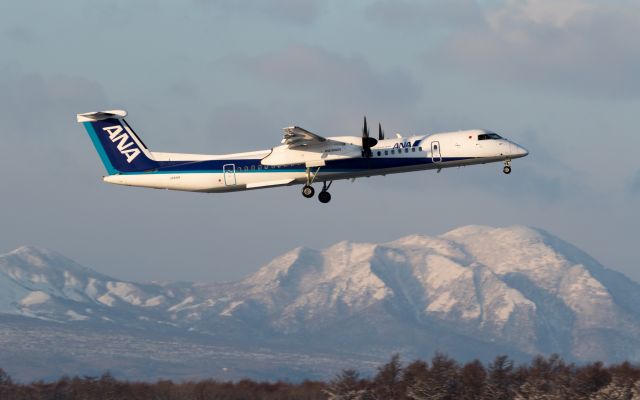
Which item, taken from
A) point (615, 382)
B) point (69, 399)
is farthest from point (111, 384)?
point (615, 382)

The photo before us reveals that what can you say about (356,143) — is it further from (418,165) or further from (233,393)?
(233,393)

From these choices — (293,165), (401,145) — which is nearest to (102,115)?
(293,165)

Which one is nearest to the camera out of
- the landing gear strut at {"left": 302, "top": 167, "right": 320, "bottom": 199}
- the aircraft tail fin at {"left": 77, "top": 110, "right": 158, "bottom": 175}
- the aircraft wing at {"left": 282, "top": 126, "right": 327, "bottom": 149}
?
the aircraft wing at {"left": 282, "top": 126, "right": 327, "bottom": 149}

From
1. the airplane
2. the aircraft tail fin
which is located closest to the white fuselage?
the airplane

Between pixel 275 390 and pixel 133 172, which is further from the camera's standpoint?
pixel 275 390

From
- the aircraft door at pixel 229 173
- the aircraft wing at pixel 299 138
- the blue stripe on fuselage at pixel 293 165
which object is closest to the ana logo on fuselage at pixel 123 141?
the blue stripe on fuselage at pixel 293 165

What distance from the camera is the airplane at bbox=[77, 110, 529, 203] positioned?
212 ft

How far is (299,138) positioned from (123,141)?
11784 mm

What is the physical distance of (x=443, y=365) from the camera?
233ft

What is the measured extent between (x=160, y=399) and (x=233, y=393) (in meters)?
5.10

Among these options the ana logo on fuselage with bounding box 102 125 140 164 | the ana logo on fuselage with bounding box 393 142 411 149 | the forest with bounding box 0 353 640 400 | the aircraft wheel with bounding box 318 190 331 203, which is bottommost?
the forest with bounding box 0 353 640 400

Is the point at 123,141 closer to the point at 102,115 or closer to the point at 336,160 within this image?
the point at 102,115

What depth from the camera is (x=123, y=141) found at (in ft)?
228

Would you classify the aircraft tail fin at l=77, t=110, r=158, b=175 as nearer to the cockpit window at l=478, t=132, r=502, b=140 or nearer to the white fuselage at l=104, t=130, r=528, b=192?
the white fuselage at l=104, t=130, r=528, b=192
